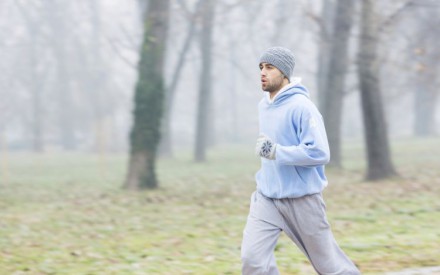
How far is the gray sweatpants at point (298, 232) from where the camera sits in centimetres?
543

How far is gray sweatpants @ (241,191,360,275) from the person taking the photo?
5.43 metres

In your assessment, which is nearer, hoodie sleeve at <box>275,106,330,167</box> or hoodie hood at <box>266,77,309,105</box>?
hoodie sleeve at <box>275,106,330,167</box>

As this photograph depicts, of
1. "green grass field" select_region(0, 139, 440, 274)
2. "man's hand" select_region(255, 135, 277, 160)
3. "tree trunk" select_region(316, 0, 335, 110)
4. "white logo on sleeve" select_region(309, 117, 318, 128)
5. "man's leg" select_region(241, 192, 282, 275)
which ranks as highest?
"tree trunk" select_region(316, 0, 335, 110)

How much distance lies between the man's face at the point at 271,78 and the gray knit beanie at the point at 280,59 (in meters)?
0.03

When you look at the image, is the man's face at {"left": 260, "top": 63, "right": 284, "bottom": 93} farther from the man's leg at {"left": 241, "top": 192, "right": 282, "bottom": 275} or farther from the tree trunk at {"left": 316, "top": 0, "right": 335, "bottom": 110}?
the tree trunk at {"left": 316, "top": 0, "right": 335, "bottom": 110}

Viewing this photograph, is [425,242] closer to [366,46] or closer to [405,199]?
[405,199]

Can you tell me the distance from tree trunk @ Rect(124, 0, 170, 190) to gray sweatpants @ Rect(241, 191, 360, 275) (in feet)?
38.7

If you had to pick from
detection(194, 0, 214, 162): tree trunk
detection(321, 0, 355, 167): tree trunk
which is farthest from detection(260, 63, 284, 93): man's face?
detection(194, 0, 214, 162): tree trunk

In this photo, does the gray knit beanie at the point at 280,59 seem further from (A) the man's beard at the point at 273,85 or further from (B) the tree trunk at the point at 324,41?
(B) the tree trunk at the point at 324,41

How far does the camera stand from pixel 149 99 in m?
17.2

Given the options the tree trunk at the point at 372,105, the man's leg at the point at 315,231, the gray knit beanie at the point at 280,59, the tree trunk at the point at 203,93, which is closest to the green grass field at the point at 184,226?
the tree trunk at the point at 372,105

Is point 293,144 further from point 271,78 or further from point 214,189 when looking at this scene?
point 214,189

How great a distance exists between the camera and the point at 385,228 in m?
10.7

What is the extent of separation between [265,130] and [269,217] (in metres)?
0.57
